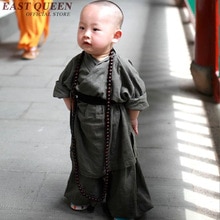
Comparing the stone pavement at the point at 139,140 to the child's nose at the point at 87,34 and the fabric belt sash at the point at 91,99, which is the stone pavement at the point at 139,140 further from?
the child's nose at the point at 87,34

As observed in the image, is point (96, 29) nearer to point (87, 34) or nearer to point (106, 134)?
point (87, 34)

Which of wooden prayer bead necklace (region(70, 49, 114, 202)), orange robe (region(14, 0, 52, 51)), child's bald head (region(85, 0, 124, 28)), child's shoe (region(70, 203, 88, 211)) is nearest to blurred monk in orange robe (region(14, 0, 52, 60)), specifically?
orange robe (region(14, 0, 52, 51))

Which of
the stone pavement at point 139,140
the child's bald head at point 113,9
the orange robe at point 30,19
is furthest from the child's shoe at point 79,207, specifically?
the orange robe at point 30,19

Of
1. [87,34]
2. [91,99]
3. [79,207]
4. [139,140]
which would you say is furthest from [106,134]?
[139,140]

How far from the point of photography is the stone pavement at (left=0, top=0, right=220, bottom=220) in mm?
2055

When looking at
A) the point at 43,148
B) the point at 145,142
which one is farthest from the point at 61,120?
the point at 145,142

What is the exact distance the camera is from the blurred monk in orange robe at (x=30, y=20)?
4391mm

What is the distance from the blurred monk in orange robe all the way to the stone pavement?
0.19 meters

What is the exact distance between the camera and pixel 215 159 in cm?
248

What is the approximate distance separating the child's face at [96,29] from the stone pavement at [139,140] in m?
0.95

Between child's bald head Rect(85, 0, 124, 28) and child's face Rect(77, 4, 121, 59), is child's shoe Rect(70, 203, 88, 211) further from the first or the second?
child's bald head Rect(85, 0, 124, 28)

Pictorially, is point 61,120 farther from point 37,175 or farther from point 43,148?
A: point 37,175

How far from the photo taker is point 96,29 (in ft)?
4.75

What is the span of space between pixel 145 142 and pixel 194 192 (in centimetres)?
65
